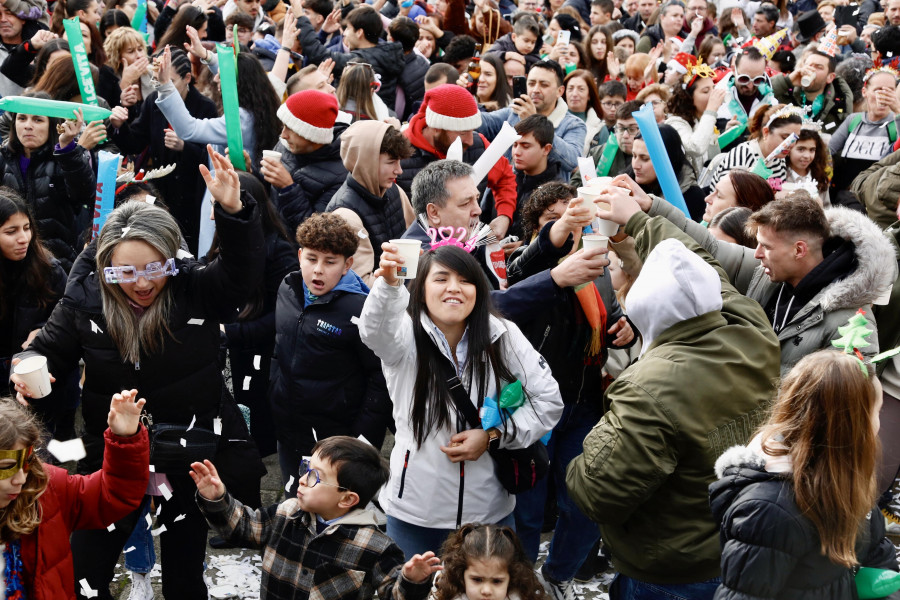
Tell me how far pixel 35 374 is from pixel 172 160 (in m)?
3.56

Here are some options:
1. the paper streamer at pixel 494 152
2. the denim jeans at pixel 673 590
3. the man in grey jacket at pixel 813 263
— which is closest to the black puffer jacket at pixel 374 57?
the paper streamer at pixel 494 152

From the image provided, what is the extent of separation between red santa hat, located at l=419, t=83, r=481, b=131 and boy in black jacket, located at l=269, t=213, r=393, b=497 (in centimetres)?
196

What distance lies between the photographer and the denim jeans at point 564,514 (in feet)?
13.9

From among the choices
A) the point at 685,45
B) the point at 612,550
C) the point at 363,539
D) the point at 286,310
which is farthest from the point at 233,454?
the point at 685,45

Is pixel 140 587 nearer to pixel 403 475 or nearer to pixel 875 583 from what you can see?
pixel 403 475

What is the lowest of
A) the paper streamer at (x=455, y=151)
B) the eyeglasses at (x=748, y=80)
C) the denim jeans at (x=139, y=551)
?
the denim jeans at (x=139, y=551)

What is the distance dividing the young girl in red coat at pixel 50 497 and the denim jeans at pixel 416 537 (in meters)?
1.00

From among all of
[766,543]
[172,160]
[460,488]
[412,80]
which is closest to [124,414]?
[460,488]

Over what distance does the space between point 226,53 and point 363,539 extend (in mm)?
3564

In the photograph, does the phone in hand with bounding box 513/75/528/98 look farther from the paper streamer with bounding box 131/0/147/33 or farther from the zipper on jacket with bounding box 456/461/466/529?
the zipper on jacket with bounding box 456/461/466/529

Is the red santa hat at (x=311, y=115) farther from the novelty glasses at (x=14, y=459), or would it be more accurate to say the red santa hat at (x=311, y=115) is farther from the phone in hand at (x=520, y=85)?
the phone in hand at (x=520, y=85)

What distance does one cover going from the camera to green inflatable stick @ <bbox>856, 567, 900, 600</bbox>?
2.60 metres

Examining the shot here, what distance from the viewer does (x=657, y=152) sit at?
4066 mm

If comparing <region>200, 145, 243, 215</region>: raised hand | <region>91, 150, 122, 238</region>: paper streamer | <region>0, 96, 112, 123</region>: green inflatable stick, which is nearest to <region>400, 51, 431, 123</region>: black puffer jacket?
<region>0, 96, 112, 123</region>: green inflatable stick
